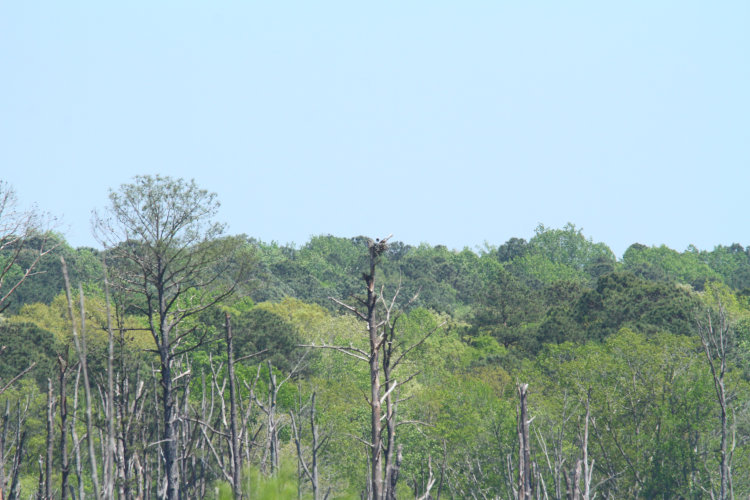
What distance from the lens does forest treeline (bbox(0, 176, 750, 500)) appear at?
18.6 meters

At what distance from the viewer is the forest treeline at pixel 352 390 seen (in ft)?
60.9

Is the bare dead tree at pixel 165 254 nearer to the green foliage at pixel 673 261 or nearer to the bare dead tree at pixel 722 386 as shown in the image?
the bare dead tree at pixel 722 386

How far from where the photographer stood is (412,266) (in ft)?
387

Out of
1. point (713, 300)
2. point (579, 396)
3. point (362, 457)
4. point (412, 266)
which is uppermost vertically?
point (412, 266)

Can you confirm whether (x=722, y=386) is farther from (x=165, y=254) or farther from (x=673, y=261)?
(x=673, y=261)

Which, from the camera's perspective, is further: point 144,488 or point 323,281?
point 323,281

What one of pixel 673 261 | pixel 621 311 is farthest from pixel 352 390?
pixel 673 261

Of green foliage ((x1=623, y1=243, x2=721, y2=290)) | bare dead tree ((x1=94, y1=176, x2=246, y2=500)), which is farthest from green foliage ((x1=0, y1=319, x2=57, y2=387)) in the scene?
green foliage ((x1=623, y1=243, x2=721, y2=290))

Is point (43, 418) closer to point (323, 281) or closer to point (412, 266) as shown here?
point (412, 266)

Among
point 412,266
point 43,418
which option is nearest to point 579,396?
point 43,418

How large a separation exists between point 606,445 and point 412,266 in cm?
8080

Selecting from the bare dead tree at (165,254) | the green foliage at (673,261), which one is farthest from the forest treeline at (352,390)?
the green foliage at (673,261)

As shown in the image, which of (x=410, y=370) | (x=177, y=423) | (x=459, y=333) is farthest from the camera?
(x=459, y=333)

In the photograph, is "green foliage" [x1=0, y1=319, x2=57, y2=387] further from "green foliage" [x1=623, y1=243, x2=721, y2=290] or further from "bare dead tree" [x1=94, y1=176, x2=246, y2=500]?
"green foliage" [x1=623, y1=243, x2=721, y2=290]
